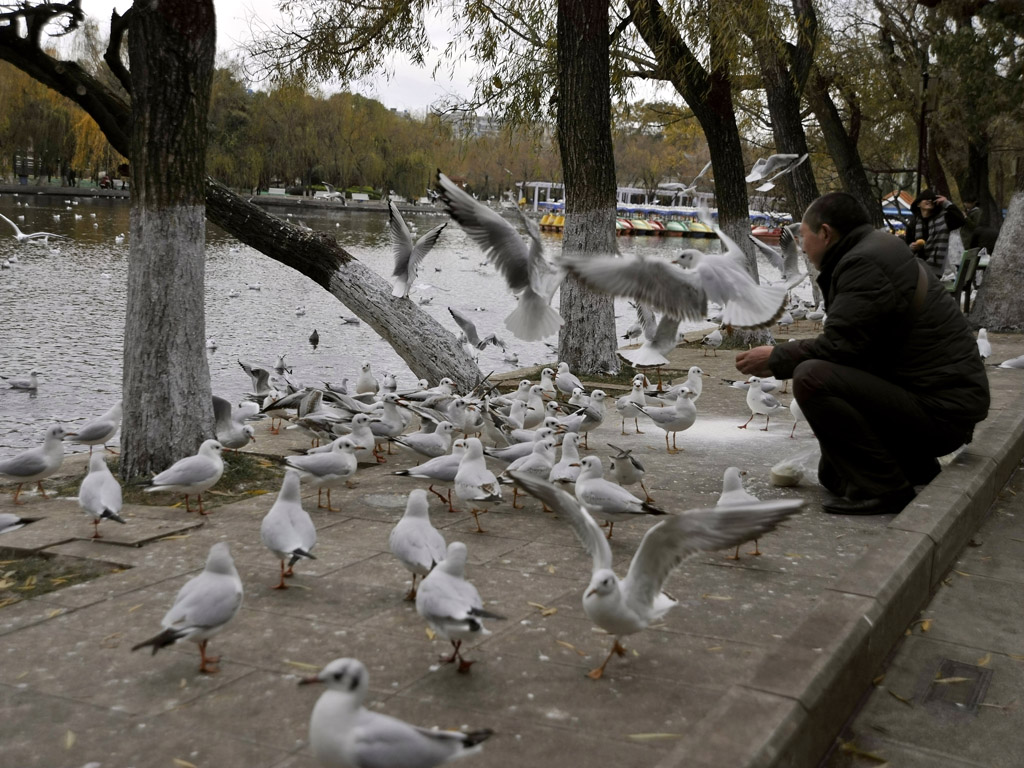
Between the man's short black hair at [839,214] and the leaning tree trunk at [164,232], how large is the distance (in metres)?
3.37

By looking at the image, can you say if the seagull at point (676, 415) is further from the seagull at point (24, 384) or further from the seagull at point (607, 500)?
the seagull at point (24, 384)

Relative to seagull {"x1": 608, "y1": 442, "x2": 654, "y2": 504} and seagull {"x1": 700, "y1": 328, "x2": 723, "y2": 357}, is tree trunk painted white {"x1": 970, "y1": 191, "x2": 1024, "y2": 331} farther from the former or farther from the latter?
seagull {"x1": 608, "y1": 442, "x2": 654, "y2": 504}

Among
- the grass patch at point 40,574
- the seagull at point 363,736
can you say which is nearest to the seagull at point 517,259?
the grass patch at point 40,574

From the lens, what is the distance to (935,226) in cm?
1296

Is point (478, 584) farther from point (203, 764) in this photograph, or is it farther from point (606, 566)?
point (203, 764)

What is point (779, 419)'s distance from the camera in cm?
875

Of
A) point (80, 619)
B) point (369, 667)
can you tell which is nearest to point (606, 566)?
point (369, 667)

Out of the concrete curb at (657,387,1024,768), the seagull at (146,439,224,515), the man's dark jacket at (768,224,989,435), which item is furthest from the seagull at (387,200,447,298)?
the concrete curb at (657,387,1024,768)

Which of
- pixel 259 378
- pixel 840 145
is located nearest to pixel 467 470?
pixel 259 378

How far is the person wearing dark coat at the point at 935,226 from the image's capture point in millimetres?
12617

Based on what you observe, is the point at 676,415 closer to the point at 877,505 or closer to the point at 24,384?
the point at 877,505

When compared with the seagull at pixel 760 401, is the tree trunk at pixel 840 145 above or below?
above

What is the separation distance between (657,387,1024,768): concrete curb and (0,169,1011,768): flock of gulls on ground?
15.7 inches

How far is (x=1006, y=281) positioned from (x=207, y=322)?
1363cm
